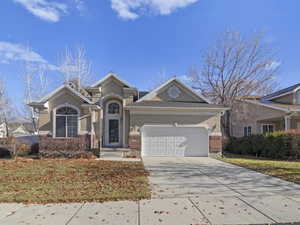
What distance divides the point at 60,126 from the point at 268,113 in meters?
18.6

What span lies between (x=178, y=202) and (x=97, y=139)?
1105cm

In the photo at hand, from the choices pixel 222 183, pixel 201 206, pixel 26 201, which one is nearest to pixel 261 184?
pixel 222 183

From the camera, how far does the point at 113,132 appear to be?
53.6 feet

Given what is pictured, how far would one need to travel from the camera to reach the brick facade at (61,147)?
14.2 metres

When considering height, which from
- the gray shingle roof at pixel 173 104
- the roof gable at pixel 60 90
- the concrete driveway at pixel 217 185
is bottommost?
the concrete driveway at pixel 217 185

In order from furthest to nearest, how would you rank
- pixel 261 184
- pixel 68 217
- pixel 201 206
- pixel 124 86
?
pixel 124 86 < pixel 261 184 < pixel 201 206 < pixel 68 217

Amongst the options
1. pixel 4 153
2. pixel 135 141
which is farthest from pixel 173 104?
pixel 4 153

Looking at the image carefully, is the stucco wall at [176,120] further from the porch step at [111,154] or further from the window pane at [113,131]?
the porch step at [111,154]

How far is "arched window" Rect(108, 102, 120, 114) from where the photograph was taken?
16.5 m

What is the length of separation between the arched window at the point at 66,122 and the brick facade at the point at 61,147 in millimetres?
593

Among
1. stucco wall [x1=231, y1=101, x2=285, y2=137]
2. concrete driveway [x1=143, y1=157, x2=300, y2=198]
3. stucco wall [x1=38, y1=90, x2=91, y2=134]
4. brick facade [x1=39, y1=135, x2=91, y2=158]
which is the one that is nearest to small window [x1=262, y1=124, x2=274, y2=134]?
stucco wall [x1=231, y1=101, x2=285, y2=137]

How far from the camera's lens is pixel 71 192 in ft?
20.3

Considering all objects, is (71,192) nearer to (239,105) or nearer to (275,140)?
(275,140)

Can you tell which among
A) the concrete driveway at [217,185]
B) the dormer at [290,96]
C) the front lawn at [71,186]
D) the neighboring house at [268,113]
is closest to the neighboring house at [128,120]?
the front lawn at [71,186]
